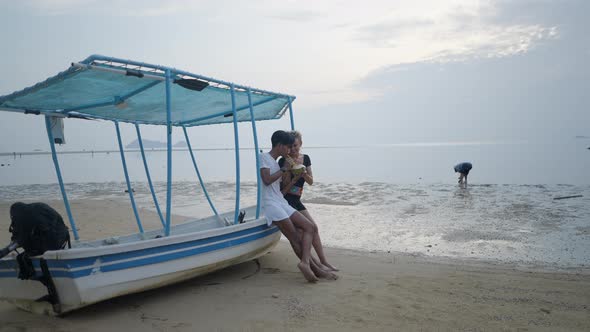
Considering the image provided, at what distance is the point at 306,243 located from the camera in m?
5.48

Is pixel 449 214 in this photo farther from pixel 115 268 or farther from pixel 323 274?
pixel 115 268

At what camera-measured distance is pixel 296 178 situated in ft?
18.6

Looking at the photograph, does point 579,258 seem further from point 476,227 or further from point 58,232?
point 58,232

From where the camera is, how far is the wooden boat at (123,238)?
407 centimetres

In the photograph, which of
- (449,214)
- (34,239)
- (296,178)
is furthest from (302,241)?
(449,214)

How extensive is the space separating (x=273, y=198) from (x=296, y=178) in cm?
43

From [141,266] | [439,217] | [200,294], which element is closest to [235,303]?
[200,294]

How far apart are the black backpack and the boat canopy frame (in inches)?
51.0

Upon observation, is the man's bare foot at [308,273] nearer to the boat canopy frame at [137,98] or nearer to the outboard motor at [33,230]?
the boat canopy frame at [137,98]

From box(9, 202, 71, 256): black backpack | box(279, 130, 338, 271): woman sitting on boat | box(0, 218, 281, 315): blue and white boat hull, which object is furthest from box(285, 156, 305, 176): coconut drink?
box(9, 202, 71, 256): black backpack

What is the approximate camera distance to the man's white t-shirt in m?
5.50

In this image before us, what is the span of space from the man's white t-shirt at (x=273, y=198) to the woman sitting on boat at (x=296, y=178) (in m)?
0.19

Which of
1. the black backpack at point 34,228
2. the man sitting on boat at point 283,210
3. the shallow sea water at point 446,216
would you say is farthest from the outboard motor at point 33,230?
the shallow sea water at point 446,216

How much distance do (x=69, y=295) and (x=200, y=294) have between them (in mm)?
1501
